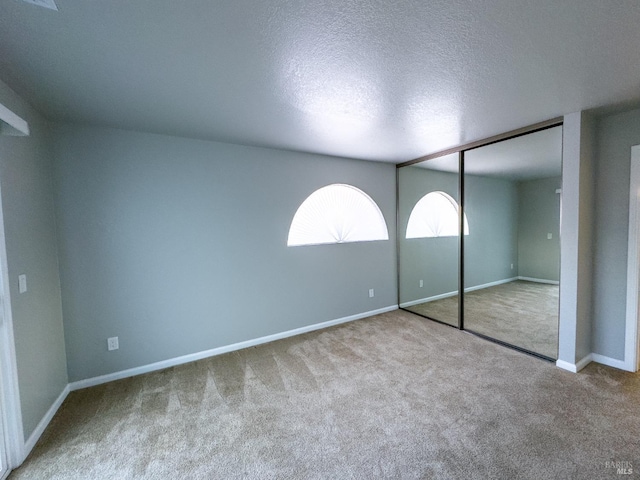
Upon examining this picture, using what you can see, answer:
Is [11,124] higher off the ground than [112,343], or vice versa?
[11,124]

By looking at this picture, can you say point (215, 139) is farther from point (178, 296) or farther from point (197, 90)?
point (178, 296)

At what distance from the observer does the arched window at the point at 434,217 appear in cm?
444

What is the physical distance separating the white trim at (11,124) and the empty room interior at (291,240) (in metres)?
0.04

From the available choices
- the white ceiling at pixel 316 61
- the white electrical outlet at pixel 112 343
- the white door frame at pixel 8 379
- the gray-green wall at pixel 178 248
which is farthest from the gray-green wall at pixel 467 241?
the white door frame at pixel 8 379

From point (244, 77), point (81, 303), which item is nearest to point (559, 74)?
point (244, 77)

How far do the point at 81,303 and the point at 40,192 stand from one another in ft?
3.21

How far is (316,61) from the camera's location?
1.51 m

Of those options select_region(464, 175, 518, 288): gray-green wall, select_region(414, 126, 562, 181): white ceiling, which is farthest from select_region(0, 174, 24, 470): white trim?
select_region(464, 175, 518, 288): gray-green wall

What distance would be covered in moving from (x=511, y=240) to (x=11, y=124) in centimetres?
625

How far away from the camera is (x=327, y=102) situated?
202 cm

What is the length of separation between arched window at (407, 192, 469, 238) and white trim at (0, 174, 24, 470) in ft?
14.3

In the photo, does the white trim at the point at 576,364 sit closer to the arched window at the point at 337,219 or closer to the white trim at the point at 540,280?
the arched window at the point at 337,219

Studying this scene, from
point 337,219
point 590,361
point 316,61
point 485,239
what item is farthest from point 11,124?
point 485,239

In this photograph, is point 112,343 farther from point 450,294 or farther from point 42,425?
point 450,294
